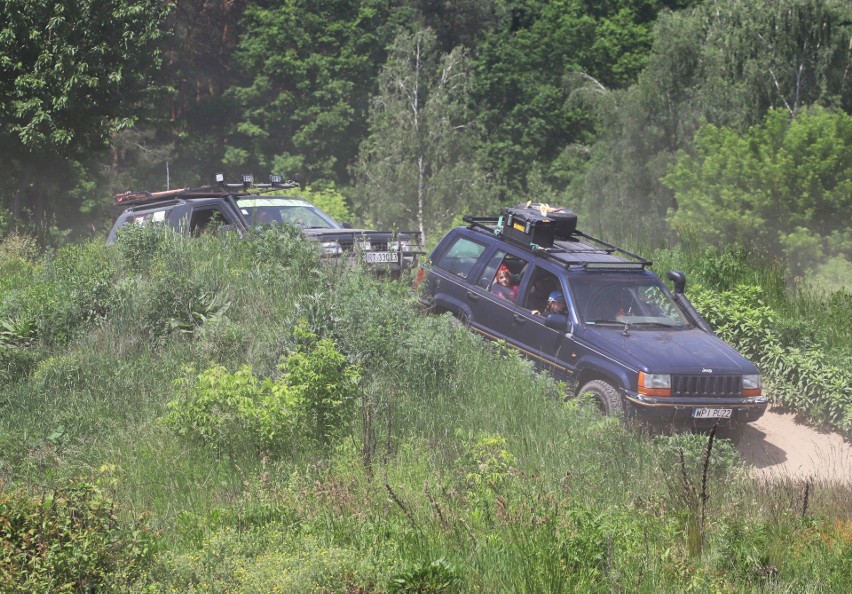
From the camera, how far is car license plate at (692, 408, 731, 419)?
34.7ft

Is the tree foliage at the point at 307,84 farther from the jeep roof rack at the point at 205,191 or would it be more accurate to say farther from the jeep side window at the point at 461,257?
the jeep side window at the point at 461,257

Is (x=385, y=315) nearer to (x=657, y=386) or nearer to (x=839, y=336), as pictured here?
(x=657, y=386)

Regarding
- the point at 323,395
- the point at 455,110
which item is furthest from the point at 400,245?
the point at 455,110

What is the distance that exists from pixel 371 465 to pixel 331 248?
738 cm

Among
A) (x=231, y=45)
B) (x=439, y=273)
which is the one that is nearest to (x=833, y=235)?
(x=439, y=273)

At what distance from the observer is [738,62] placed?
98.2 feet

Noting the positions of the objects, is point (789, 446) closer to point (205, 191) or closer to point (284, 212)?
point (284, 212)

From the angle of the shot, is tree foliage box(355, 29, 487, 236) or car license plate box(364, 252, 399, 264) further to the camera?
tree foliage box(355, 29, 487, 236)

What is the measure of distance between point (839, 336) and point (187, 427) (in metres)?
8.95

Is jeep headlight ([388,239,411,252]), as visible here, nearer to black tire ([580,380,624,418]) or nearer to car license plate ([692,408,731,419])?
black tire ([580,380,624,418])

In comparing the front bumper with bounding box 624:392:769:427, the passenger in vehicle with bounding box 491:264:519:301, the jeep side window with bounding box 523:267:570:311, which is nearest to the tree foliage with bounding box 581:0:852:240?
the passenger in vehicle with bounding box 491:264:519:301

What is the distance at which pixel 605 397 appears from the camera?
10719 millimetres

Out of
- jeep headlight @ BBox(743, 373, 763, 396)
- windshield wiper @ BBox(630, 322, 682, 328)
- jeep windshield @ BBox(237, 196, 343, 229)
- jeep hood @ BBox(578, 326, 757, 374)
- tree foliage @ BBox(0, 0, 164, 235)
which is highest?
tree foliage @ BBox(0, 0, 164, 235)

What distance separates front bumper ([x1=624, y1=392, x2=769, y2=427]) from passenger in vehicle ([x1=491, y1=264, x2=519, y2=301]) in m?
2.36
